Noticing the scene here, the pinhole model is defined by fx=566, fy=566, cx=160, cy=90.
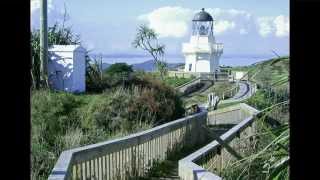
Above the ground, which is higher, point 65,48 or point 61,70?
point 65,48

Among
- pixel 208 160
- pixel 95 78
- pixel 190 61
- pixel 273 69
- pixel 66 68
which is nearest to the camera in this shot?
pixel 273 69

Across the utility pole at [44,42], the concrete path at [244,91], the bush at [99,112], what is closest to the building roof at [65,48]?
the utility pole at [44,42]

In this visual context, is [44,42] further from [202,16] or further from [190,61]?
[190,61]

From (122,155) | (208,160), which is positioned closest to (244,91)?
(122,155)

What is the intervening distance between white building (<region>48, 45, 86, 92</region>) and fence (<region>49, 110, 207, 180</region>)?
4.86 m

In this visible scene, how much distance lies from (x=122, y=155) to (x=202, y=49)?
4021cm

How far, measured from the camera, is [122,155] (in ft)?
24.1

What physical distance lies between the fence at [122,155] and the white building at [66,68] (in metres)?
4.86

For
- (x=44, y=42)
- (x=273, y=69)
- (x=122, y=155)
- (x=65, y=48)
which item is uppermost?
(x=44, y=42)

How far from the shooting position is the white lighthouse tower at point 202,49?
149 ft

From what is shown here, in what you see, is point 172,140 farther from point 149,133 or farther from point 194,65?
point 194,65

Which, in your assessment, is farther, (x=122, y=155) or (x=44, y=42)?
(x=44, y=42)

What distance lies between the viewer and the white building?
1516 cm
